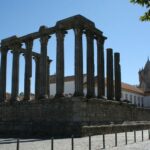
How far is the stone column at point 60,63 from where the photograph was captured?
27.2 metres

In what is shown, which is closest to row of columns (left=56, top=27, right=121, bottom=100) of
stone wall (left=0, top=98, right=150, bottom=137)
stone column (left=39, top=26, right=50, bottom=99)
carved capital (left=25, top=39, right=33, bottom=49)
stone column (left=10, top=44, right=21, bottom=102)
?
stone wall (left=0, top=98, right=150, bottom=137)

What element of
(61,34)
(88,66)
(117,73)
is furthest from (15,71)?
(117,73)

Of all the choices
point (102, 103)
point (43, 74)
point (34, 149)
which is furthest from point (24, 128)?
point (34, 149)

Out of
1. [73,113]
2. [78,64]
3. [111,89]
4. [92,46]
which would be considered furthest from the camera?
[111,89]

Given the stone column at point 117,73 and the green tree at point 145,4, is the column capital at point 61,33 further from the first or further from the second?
the green tree at point 145,4

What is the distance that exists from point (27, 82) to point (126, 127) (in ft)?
36.4

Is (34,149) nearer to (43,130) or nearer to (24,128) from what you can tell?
(43,130)

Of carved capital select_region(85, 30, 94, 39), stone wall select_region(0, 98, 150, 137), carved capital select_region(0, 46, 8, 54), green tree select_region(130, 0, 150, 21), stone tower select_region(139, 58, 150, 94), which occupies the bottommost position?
stone wall select_region(0, 98, 150, 137)

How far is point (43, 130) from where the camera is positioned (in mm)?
25297

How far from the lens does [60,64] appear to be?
90.4 ft

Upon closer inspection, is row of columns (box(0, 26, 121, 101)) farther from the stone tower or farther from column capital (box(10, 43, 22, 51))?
the stone tower

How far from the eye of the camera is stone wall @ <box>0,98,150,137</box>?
80.2ft

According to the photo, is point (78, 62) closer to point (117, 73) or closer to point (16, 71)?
point (117, 73)

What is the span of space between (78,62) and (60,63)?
6.58 ft
